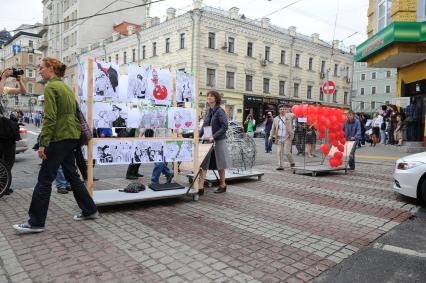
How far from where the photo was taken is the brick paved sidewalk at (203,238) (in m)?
3.59

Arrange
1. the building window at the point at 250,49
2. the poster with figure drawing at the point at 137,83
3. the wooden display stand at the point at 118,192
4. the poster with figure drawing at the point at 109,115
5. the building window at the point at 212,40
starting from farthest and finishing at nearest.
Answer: the building window at the point at 250,49 < the building window at the point at 212,40 < the poster with figure drawing at the point at 137,83 < the poster with figure drawing at the point at 109,115 < the wooden display stand at the point at 118,192

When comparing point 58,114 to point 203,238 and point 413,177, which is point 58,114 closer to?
point 203,238

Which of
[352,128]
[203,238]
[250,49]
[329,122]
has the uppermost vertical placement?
[250,49]

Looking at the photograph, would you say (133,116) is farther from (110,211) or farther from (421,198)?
(421,198)

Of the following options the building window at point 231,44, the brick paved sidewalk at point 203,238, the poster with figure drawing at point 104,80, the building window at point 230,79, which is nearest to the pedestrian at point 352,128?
the brick paved sidewalk at point 203,238

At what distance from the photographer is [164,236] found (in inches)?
180

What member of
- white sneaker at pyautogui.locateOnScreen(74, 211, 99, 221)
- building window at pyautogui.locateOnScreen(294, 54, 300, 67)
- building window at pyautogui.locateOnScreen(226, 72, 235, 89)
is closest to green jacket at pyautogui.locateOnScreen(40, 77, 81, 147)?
white sneaker at pyautogui.locateOnScreen(74, 211, 99, 221)

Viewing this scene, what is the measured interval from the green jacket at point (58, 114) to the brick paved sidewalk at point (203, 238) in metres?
1.20

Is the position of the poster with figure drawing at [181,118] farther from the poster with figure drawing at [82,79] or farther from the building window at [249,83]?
the building window at [249,83]

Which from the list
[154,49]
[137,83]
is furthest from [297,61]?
[137,83]

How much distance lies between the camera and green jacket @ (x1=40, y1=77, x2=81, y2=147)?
447 cm

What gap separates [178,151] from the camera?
21.7ft

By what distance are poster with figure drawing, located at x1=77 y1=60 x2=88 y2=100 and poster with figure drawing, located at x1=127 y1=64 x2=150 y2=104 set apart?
67cm

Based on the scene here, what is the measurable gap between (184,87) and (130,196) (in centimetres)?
220
